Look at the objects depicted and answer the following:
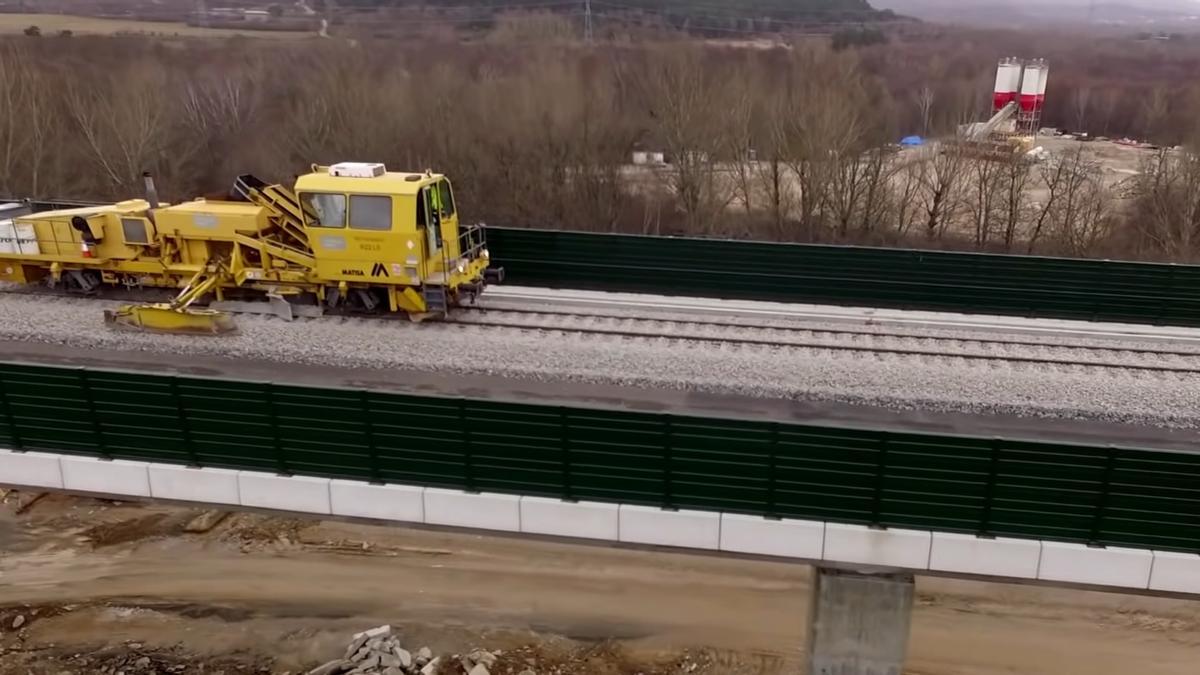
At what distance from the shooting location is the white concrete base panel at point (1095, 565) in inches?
377

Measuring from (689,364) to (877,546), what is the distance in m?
4.82

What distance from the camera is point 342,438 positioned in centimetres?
1068

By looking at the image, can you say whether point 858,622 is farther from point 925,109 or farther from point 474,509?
point 925,109

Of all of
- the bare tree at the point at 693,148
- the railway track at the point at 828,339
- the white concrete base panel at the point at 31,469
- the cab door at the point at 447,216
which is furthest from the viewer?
the bare tree at the point at 693,148

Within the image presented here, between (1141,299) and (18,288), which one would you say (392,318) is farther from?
(1141,299)

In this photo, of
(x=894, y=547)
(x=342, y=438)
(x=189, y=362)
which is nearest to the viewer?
(x=894, y=547)

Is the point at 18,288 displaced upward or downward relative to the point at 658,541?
upward

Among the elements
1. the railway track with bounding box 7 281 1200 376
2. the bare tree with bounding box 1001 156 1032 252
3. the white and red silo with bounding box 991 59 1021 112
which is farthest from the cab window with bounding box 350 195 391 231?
the white and red silo with bounding box 991 59 1021 112

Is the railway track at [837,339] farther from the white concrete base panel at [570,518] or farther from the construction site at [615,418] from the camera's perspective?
the white concrete base panel at [570,518]

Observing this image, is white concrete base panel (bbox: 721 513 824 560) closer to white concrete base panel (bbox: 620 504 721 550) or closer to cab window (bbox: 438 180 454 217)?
white concrete base panel (bbox: 620 504 721 550)

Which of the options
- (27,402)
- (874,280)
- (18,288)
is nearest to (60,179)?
(18,288)

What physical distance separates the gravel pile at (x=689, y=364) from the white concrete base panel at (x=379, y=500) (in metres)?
3.46

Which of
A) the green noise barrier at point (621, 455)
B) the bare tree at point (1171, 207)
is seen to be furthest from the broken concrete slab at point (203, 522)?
the bare tree at point (1171, 207)

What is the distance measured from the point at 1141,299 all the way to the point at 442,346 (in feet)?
46.1
